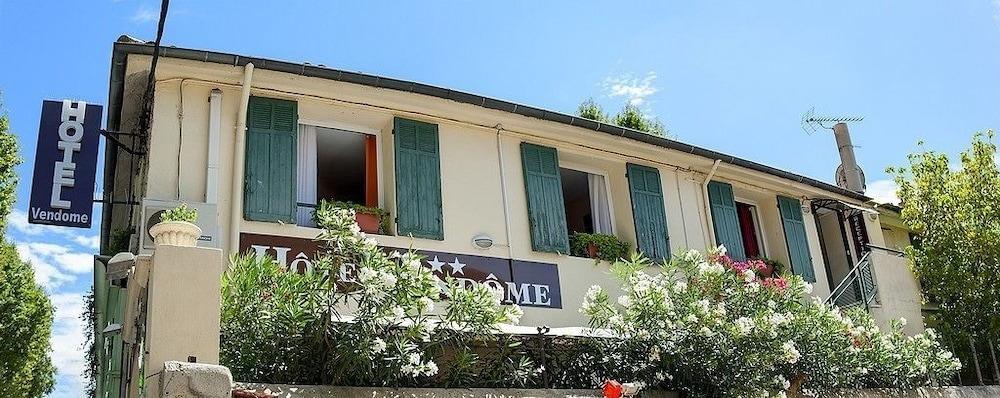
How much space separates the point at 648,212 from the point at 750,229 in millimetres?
3183

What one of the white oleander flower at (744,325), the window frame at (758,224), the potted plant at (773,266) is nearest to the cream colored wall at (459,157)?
the window frame at (758,224)

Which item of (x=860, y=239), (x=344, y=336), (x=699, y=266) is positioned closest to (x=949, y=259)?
(x=860, y=239)

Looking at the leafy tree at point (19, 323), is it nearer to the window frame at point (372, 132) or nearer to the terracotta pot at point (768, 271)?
the window frame at point (372, 132)

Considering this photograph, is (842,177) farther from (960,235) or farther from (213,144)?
(213,144)

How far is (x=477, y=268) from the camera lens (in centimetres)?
923

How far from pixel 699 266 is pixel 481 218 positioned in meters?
2.67

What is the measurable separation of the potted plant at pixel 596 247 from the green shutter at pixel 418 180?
2.09 m

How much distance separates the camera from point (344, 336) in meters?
5.71

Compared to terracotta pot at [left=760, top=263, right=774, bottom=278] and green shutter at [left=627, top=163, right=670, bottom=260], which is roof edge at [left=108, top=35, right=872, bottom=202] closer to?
green shutter at [left=627, top=163, right=670, bottom=260]

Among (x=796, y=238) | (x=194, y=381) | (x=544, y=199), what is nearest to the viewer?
(x=194, y=381)

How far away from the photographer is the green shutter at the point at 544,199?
32.6 feet

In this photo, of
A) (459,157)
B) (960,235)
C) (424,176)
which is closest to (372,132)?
(424,176)

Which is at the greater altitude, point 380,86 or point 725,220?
point 380,86

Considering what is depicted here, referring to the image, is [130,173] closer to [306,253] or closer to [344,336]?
[306,253]
